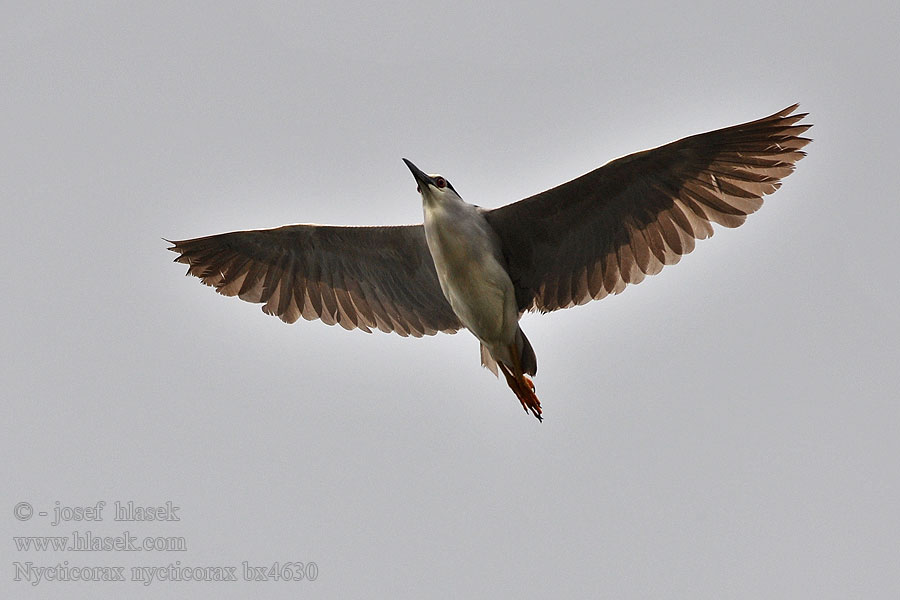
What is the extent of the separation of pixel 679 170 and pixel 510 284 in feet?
6.41

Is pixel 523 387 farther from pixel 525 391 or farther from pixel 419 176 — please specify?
pixel 419 176

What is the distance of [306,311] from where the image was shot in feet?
42.5

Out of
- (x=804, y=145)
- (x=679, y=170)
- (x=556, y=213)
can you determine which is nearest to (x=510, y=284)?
(x=556, y=213)

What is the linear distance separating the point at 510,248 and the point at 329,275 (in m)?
2.14

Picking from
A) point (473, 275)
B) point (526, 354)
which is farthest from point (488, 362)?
point (473, 275)

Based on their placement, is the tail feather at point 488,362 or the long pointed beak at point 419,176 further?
the tail feather at point 488,362

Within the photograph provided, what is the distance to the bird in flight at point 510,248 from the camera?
36.1ft

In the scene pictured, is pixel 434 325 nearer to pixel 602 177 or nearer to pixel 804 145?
pixel 602 177

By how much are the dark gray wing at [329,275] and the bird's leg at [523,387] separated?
95 centimetres

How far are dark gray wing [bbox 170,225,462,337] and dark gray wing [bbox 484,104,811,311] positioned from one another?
44.6 inches

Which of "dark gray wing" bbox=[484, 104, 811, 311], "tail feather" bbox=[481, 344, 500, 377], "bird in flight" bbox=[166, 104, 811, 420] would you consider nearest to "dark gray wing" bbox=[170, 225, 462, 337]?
"bird in flight" bbox=[166, 104, 811, 420]

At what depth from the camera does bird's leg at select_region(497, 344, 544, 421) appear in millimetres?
11914

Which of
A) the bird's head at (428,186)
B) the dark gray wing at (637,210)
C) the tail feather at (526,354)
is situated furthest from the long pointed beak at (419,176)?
the tail feather at (526,354)

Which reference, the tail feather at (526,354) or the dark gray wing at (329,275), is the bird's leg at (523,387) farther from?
the dark gray wing at (329,275)
